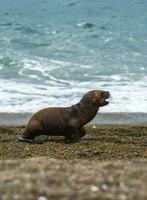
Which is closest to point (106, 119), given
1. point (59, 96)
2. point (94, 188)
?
A: point (59, 96)

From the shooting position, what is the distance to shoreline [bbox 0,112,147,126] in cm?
1118

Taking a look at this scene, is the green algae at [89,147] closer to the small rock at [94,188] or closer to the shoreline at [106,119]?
the shoreline at [106,119]

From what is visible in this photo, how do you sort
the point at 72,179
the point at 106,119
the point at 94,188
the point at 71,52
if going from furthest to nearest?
the point at 71,52, the point at 106,119, the point at 72,179, the point at 94,188

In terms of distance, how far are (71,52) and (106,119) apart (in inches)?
397

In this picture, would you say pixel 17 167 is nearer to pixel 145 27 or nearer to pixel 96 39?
pixel 96 39

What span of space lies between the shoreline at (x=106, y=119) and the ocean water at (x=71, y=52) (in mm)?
361

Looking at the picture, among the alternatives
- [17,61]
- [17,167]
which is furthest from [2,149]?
[17,61]

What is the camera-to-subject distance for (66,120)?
8555mm

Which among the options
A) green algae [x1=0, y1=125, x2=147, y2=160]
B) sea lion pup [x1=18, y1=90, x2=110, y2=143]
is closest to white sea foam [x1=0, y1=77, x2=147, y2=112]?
green algae [x1=0, y1=125, x2=147, y2=160]

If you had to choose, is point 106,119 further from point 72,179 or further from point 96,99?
point 72,179

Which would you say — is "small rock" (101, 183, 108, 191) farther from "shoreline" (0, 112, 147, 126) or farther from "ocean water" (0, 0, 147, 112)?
"ocean water" (0, 0, 147, 112)

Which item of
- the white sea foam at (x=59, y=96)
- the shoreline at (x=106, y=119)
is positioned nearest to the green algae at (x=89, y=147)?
the shoreline at (x=106, y=119)

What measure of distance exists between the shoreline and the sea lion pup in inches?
90.0

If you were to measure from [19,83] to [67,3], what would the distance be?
18742 millimetres
